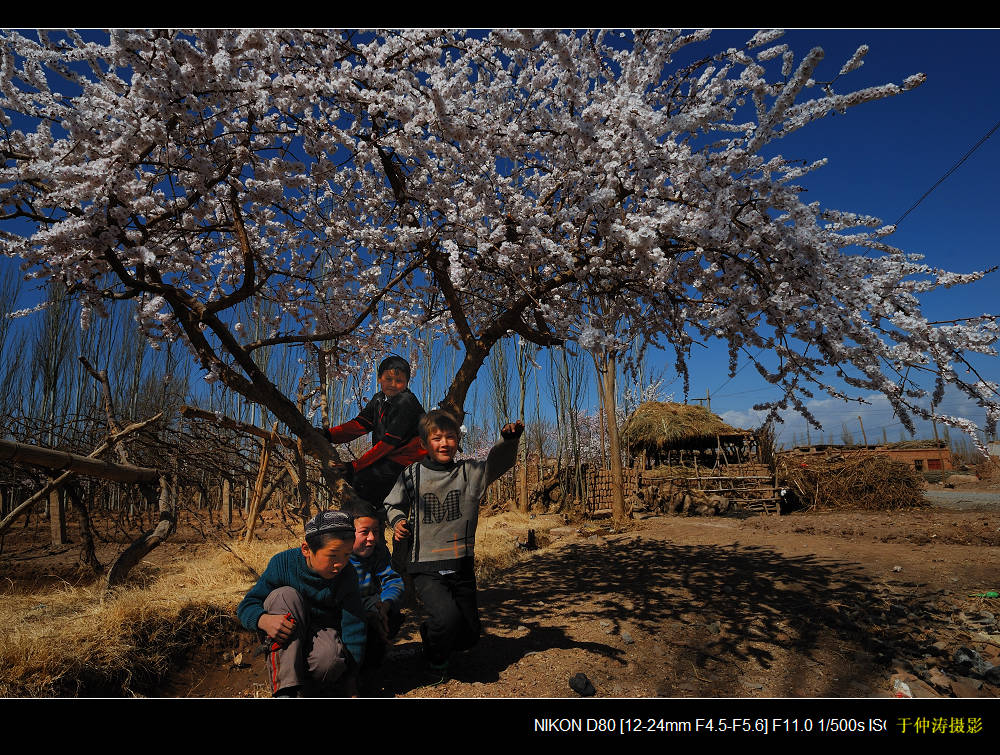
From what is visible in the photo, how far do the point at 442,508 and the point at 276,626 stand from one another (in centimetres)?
110

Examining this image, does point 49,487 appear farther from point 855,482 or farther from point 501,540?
point 855,482

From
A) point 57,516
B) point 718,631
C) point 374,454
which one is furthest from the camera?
point 57,516

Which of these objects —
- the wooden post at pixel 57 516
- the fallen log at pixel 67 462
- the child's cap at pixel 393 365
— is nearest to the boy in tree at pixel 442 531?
the child's cap at pixel 393 365

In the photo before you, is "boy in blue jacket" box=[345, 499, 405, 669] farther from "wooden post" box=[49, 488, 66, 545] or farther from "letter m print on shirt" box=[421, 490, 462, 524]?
"wooden post" box=[49, 488, 66, 545]

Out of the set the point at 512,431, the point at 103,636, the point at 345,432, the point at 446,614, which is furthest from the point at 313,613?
the point at 103,636

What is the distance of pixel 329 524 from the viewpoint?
254 centimetres

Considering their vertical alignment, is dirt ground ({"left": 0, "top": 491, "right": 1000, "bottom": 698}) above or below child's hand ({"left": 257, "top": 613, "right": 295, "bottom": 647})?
below

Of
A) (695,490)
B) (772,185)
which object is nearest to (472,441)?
(695,490)

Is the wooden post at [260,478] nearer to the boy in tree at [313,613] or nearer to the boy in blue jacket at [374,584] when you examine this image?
the boy in blue jacket at [374,584]

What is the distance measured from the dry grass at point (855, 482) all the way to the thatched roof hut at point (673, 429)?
2.63 metres

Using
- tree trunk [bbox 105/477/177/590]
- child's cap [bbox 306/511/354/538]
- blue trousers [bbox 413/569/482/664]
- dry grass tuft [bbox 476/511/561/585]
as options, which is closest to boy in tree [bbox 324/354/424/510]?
blue trousers [bbox 413/569/482/664]

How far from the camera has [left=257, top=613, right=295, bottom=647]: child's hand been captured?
7.52ft

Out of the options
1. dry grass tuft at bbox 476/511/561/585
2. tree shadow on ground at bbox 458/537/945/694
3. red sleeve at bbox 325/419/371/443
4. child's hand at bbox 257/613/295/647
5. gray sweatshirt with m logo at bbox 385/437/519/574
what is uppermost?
red sleeve at bbox 325/419/371/443
